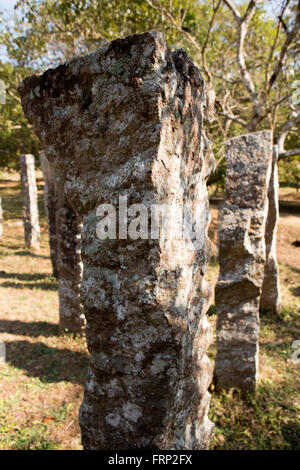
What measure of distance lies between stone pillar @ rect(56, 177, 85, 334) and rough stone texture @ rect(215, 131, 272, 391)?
242cm

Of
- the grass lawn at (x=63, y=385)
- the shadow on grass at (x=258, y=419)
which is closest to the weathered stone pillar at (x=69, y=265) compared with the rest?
the grass lawn at (x=63, y=385)

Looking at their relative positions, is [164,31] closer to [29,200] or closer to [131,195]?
[29,200]

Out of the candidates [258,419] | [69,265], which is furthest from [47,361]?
[258,419]

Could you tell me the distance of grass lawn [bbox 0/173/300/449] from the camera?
3.67 m

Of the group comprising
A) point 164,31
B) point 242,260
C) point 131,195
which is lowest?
point 242,260

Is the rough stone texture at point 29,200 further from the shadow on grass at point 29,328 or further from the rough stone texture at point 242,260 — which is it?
the rough stone texture at point 242,260

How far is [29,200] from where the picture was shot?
11.2 metres

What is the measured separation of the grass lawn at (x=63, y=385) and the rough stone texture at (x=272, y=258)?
0.29 meters

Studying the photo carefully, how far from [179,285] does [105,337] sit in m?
0.57

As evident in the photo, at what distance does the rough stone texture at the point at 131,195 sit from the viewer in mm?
1754

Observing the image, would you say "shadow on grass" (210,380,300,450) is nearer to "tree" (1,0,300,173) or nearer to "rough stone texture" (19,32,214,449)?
"rough stone texture" (19,32,214,449)

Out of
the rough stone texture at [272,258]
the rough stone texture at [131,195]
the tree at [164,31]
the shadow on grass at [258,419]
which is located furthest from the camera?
the tree at [164,31]

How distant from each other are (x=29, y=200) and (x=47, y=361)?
7.38m
